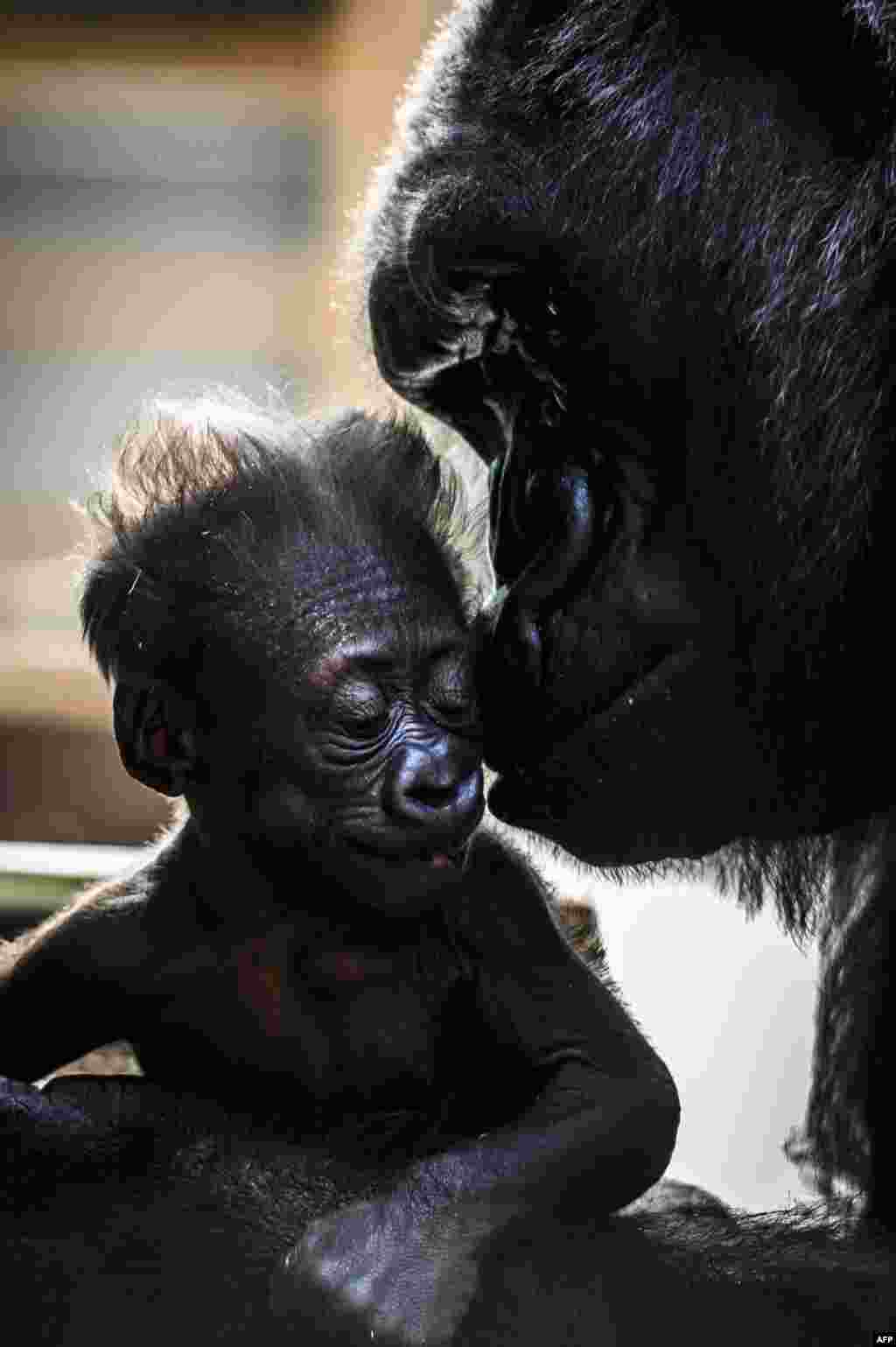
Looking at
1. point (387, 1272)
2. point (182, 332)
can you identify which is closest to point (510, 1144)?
point (387, 1272)

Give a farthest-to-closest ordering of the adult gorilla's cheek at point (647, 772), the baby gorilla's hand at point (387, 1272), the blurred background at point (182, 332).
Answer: the blurred background at point (182, 332) → the adult gorilla's cheek at point (647, 772) → the baby gorilla's hand at point (387, 1272)

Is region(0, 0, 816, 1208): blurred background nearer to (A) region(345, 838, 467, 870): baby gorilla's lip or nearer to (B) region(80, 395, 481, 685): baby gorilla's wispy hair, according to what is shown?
(B) region(80, 395, 481, 685): baby gorilla's wispy hair

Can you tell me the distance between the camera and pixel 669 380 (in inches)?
50.0

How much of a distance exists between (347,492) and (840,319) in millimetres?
312

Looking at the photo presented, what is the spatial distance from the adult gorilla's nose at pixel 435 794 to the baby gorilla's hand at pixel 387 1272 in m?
0.20

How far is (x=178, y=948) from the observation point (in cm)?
129

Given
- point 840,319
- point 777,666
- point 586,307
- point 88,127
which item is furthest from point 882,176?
point 88,127

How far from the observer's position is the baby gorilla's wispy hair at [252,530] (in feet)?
3.96

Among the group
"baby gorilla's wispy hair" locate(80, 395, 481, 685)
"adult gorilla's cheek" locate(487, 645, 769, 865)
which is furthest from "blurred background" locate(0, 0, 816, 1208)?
"adult gorilla's cheek" locate(487, 645, 769, 865)

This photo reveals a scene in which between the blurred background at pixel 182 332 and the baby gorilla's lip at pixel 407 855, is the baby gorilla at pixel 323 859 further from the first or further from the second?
the blurred background at pixel 182 332

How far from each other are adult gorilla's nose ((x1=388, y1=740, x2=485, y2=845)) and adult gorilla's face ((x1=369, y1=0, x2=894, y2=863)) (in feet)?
0.40

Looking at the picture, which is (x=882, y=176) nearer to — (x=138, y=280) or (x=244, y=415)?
(x=244, y=415)

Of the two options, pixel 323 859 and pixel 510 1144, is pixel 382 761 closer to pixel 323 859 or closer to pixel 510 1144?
pixel 323 859

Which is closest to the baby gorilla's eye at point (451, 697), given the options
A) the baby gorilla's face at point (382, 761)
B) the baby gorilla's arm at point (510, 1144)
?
the baby gorilla's face at point (382, 761)
